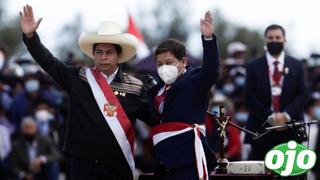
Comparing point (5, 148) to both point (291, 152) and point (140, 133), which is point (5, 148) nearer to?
point (140, 133)

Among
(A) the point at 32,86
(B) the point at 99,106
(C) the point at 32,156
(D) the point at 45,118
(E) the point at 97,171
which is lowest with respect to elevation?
(C) the point at 32,156

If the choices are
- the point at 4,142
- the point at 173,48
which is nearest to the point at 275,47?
the point at 173,48

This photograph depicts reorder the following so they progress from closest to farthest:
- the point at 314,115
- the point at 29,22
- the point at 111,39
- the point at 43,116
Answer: the point at 29,22 → the point at 111,39 → the point at 314,115 → the point at 43,116

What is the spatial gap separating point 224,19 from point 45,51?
6547 cm

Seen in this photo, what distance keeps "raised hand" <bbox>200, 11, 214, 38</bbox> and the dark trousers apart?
167 centimetres

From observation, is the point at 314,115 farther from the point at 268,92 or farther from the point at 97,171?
the point at 97,171

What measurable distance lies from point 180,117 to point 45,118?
8.81 m

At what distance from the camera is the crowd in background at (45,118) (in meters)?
16.8

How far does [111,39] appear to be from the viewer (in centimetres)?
1016

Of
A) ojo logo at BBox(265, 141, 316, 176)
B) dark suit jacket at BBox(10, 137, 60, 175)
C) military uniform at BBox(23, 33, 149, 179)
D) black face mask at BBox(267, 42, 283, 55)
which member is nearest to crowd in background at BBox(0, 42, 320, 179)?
dark suit jacket at BBox(10, 137, 60, 175)

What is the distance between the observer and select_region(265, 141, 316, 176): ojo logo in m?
8.83

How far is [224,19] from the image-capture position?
74938 millimetres

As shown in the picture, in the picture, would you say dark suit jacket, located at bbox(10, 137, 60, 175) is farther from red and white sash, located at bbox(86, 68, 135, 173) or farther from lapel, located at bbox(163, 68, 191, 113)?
lapel, located at bbox(163, 68, 191, 113)

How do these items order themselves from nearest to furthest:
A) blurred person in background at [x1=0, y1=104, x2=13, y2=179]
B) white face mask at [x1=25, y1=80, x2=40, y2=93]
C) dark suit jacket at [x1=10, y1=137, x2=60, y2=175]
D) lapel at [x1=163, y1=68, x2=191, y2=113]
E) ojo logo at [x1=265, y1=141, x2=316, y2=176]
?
ojo logo at [x1=265, y1=141, x2=316, y2=176] → lapel at [x1=163, y1=68, x2=191, y2=113] → blurred person in background at [x1=0, y1=104, x2=13, y2=179] → dark suit jacket at [x1=10, y1=137, x2=60, y2=175] → white face mask at [x1=25, y1=80, x2=40, y2=93]
